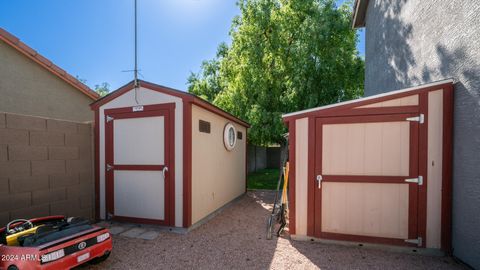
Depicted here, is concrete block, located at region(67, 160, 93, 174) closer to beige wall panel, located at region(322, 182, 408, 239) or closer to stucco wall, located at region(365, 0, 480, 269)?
beige wall panel, located at region(322, 182, 408, 239)

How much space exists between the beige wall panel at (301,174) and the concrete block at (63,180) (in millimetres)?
4187

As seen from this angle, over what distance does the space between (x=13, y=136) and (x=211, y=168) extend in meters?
3.38

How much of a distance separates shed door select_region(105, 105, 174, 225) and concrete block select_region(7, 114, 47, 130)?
108 centimetres

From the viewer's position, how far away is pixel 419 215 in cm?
342

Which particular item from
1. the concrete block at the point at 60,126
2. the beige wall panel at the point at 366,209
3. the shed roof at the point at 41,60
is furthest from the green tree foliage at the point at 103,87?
the beige wall panel at the point at 366,209

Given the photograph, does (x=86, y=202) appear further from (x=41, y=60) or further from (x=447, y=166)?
(x=447, y=166)

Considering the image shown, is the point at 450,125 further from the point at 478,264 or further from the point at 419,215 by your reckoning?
the point at 478,264

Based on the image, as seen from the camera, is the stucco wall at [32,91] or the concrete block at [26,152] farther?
the stucco wall at [32,91]

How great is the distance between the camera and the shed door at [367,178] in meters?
3.47

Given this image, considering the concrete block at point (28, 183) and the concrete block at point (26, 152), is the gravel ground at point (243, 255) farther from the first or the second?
the concrete block at point (26, 152)

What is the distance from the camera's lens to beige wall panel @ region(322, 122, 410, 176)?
3.49 m

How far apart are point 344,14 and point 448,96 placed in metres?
7.32

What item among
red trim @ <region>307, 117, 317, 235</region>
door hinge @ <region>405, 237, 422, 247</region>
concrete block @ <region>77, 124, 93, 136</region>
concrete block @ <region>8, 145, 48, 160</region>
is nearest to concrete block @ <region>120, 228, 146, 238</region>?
concrete block @ <region>8, 145, 48, 160</region>

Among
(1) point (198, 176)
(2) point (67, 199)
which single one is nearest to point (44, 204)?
(2) point (67, 199)
